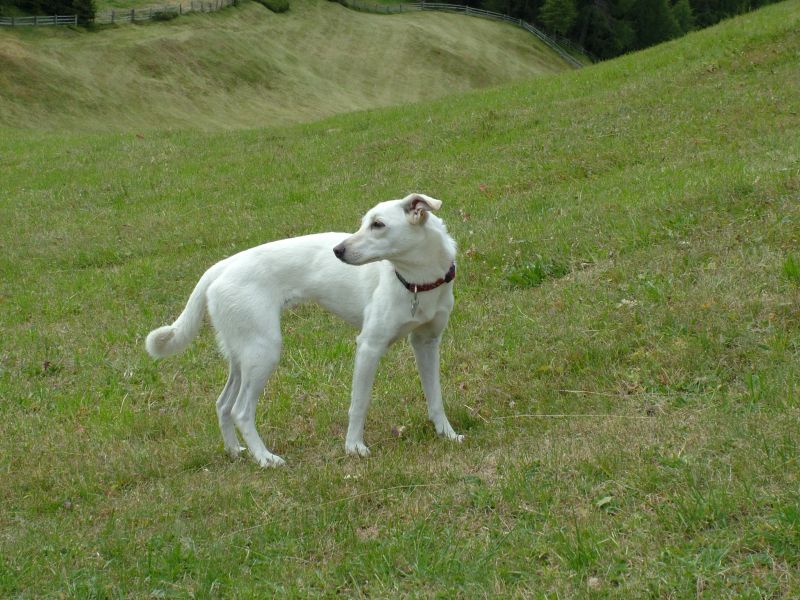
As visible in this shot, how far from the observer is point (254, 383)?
644cm

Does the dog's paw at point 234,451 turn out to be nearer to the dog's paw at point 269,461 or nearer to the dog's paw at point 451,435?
the dog's paw at point 269,461

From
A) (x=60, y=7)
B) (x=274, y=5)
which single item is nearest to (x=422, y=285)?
(x=60, y=7)

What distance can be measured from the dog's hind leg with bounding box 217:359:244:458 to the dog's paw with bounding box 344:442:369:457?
0.90m

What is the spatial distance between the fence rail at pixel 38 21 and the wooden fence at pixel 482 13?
29.4m

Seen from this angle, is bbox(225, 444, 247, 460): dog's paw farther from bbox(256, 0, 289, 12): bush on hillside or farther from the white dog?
bbox(256, 0, 289, 12): bush on hillside

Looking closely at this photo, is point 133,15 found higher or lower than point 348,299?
lower

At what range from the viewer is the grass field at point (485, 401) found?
14.6 ft

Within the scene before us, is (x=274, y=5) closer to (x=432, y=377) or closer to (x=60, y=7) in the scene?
(x=60, y=7)

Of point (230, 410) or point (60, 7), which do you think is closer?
point (230, 410)

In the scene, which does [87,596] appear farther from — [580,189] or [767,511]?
[580,189]

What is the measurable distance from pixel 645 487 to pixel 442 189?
36.5ft

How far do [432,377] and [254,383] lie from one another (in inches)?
50.5

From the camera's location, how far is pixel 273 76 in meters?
55.0

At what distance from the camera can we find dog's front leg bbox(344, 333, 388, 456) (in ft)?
20.6
